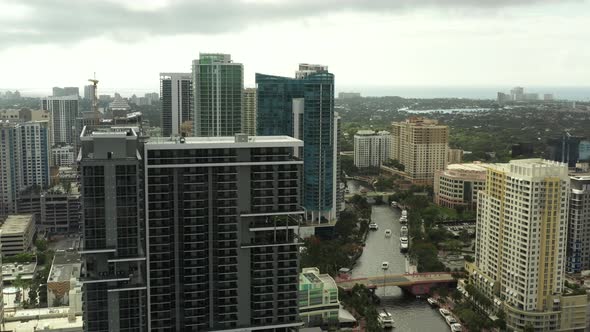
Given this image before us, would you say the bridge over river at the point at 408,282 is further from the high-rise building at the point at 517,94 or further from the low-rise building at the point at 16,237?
the high-rise building at the point at 517,94

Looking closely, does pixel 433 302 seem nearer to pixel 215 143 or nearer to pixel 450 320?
pixel 450 320

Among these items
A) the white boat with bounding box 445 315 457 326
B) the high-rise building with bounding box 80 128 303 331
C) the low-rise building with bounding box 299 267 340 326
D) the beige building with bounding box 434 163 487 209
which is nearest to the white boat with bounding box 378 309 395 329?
the low-rise building with bounding box 299 267 340 326

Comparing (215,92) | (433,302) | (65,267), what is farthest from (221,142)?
(215,92)

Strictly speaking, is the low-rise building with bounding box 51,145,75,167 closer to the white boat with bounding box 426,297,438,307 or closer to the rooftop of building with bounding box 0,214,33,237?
the rooftop of building with bounding box 0,214,33,237

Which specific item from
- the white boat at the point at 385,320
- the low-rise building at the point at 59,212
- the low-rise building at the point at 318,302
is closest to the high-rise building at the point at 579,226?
the white boat at the point at 385,320

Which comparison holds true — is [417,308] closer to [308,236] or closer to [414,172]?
[308,236]

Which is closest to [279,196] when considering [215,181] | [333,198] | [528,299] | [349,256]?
[215,181]
